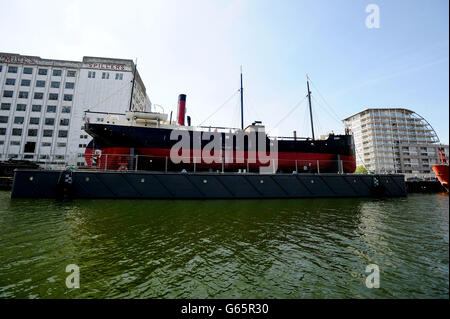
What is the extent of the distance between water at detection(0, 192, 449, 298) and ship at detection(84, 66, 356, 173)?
8120 millimetres

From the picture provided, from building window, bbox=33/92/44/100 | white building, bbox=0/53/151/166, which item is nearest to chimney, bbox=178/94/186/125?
white building, bbox=0/53/151/166

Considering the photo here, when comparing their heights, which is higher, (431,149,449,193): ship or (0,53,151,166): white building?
(0,53,151,166): white building

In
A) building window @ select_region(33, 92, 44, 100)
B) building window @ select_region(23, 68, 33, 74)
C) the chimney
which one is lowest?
the chimney

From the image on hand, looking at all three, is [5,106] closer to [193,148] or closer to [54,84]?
[54,84]

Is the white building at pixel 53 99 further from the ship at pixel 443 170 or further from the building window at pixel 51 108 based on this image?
the ship at pixel 443 170

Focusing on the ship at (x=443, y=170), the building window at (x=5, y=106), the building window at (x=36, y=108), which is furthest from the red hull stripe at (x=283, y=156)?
the building window at (x=5, y=106)

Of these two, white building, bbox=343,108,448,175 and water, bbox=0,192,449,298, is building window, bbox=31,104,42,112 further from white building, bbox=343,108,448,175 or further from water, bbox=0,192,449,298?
white building, bbox=343,108,448,175

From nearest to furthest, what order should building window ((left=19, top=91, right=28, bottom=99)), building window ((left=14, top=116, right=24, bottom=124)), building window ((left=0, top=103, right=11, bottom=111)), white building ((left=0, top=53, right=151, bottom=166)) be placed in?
white building ((left=0, top=53, right=151, bottom=166))
building window ((left=14, top=116, right=24, bottom=124))
building window ((left=0, top=103, right=11, bottom=111))
building window ((left=19, top=91, right=28, bottom=99))

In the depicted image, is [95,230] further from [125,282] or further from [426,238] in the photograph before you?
[426,238]

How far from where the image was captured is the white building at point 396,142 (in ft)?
233

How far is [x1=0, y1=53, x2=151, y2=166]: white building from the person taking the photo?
1667 inches

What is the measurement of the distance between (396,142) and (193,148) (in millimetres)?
90565
